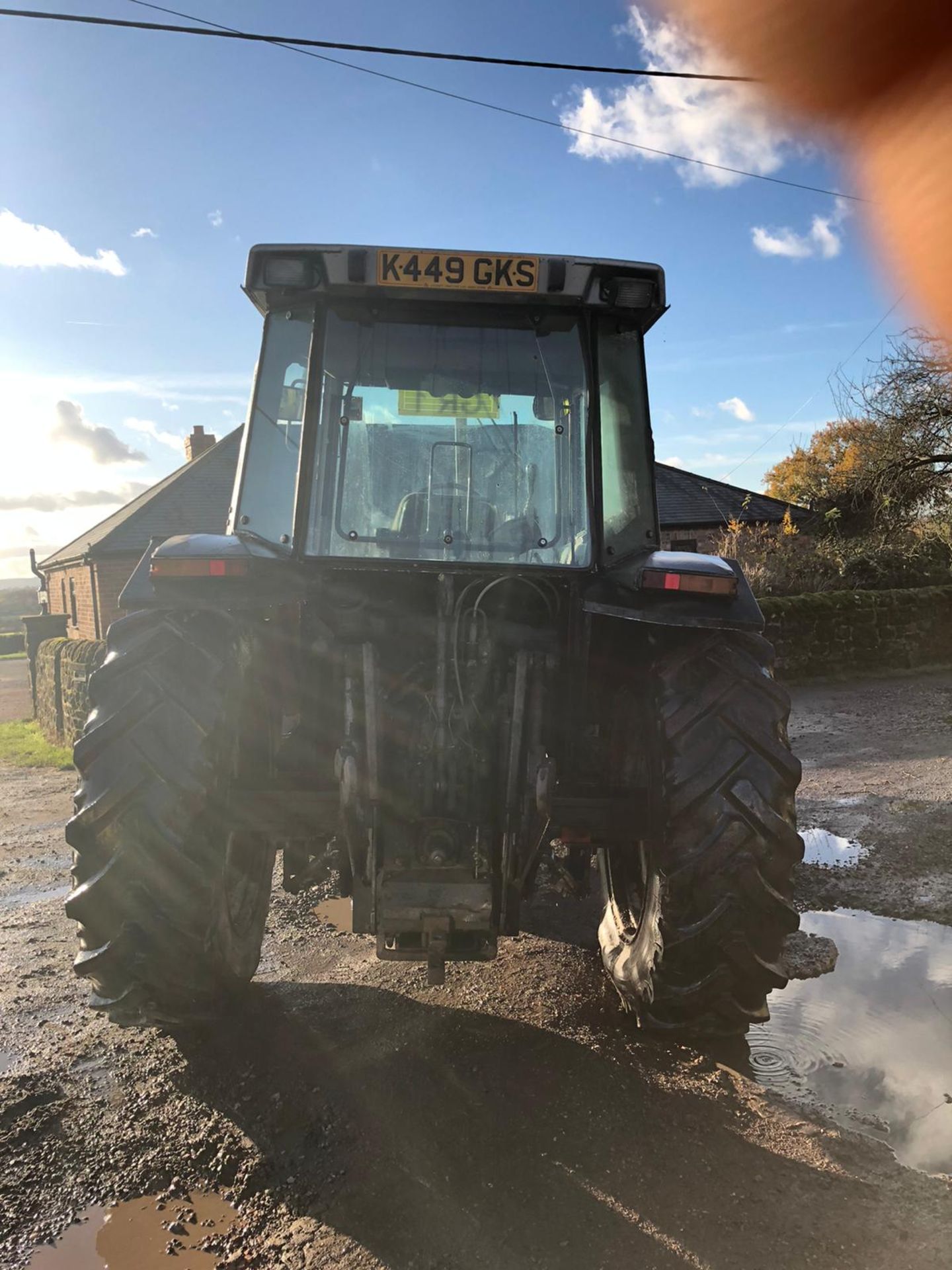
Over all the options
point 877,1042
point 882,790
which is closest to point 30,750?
point 882,790

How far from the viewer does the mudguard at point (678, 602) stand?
285 centimetres

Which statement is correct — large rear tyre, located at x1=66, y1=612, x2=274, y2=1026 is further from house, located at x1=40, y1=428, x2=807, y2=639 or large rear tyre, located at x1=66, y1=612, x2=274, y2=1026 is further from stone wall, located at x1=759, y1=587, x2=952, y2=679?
house, located at x1=40, y1=428, x2=807, y2=639

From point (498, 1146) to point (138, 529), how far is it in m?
20.3

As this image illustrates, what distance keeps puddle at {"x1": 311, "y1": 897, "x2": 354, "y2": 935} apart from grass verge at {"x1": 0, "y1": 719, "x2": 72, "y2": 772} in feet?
26.2

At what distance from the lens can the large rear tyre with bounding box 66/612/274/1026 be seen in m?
2.68

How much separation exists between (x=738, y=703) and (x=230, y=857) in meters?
1.93

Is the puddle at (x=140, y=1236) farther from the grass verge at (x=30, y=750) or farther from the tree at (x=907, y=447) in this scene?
the tree at (x=907, y=447)

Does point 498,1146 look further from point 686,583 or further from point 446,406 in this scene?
point 446,406

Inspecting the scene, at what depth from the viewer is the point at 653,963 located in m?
2.95

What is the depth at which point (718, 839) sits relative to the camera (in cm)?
276

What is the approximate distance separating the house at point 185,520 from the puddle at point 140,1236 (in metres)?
15.1

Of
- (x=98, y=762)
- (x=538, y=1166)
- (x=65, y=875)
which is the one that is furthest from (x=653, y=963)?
(x=65, y=875)

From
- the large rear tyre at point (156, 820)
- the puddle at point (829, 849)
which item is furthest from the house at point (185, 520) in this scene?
the large rear tyre at point (156, 820)

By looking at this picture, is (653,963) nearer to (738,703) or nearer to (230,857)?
(738,703)
